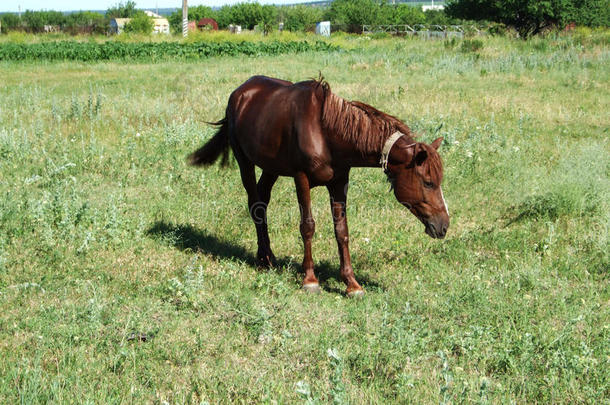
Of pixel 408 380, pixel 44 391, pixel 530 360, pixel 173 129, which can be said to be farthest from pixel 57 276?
pixel 173 129

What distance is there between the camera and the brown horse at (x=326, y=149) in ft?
16.4

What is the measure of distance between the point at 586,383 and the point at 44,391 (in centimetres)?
339

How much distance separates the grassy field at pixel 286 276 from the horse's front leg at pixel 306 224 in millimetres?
178

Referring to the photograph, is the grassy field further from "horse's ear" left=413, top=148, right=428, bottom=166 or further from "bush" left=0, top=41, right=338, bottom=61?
"bush" left=0, top=41, right=338, bottom=61

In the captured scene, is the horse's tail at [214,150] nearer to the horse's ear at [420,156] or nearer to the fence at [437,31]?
the horse's ear at [420,156]

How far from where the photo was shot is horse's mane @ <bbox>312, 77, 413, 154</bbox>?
507 cm

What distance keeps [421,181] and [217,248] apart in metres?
2.71

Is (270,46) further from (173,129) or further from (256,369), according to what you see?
(256,369)

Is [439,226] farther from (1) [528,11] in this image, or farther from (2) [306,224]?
(1) [528,11]

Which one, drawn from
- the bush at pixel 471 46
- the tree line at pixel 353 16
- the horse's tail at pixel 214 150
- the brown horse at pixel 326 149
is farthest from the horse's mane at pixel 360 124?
the tree line at pixel 353 16

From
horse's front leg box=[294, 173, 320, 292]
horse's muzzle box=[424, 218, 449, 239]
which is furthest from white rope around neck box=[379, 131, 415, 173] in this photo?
horse's front leg box=[294, 173, 320, 292]

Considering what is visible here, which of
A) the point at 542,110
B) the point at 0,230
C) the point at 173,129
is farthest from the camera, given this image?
the point at 542,110

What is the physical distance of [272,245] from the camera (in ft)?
22.6

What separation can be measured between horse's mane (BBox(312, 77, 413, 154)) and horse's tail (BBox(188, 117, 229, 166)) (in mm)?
2017
